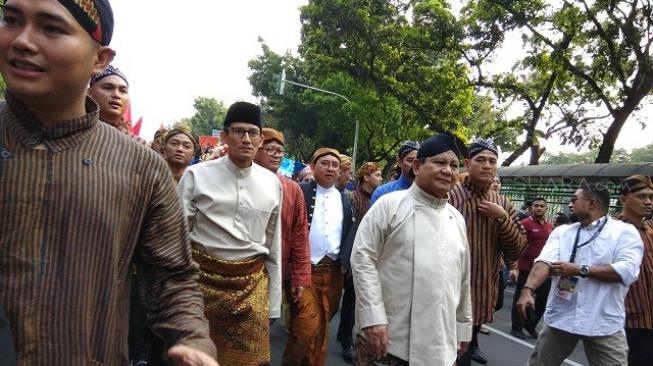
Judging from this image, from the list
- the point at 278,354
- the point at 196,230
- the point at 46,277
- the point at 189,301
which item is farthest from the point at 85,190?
the point at 278,354

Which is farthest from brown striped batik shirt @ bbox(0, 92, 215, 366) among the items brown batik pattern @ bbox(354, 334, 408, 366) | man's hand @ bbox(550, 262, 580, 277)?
man's hand @ bbox(550, 262, 580, 277)

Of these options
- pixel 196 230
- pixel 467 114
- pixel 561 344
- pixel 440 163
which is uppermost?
pixel 467 114

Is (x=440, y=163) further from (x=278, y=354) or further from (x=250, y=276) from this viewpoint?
(x=278, y=354)

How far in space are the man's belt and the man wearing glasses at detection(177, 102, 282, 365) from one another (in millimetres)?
1635

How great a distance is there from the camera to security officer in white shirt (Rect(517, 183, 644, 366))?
425 cm

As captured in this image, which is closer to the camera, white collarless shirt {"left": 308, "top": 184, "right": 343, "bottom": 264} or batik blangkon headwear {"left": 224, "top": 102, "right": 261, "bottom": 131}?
batik blangkon headwear {"left": 224, "top": 102, "right": 261, "bottom": 131}

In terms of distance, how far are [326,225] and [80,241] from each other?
13.9ft

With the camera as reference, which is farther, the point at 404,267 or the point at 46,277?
the point at 404,267

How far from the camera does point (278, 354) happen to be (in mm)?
5957

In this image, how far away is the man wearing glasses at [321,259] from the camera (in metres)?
4.62

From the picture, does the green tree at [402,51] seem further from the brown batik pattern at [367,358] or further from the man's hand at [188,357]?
the man's hand at [188,357]

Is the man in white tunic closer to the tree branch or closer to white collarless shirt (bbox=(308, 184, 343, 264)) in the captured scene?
white collarless shirt (bbox=(308, 184, 343, 264))

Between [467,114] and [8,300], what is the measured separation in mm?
20132

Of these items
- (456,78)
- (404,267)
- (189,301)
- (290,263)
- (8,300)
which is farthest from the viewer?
(456,78)
